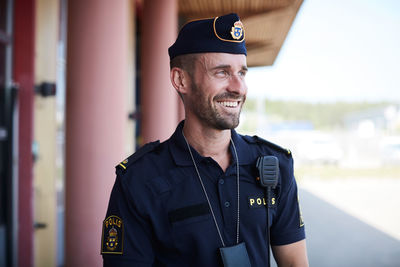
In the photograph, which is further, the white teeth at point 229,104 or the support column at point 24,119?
the support column at point 24,119

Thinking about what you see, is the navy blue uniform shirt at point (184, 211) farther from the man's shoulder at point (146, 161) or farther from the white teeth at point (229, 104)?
the white teeth at point (229, 104)

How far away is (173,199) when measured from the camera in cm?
134

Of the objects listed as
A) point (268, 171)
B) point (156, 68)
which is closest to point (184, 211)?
point (268, 171)

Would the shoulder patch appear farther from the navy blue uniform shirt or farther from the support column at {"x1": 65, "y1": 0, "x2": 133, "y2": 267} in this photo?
the support column at {"x1": 65, "y1": 0, "x2": 133, "y2": 267}

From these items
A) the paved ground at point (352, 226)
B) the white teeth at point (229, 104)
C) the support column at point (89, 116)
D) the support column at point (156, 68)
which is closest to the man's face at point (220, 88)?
the white teeth at point (229, 104)

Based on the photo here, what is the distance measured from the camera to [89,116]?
7.59 ft

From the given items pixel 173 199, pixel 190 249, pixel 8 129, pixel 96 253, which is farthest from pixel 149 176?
pixel 8 129

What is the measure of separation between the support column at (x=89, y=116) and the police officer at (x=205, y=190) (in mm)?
948

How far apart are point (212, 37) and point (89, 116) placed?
123 cm

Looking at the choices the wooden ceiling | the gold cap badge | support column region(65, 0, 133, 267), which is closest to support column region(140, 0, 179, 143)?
the wooden ceiling

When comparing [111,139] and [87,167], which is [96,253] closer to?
[87,167]

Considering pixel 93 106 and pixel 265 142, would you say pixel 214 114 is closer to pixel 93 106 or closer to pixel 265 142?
pixel 265 142

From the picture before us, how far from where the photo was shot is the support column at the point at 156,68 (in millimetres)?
4715

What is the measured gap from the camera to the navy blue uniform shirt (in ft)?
4.29
